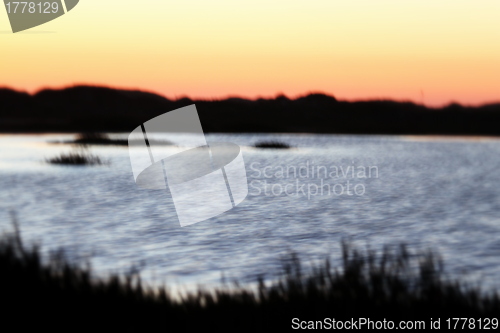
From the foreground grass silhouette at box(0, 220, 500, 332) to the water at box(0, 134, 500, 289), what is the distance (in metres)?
1.75

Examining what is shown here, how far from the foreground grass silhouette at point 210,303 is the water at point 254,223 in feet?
5.73

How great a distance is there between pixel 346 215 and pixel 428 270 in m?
8.90

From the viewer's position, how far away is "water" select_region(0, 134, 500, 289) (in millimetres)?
10000

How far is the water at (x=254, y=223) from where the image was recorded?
10000mm

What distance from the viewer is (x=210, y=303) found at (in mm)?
6109

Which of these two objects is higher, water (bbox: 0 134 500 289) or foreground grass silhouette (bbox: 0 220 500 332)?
foreground grass silhouette (bbox: 0 220 500 332)

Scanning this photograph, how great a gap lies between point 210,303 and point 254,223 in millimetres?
8312

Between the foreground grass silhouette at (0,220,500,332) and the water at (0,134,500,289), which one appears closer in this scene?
the foreground grass silhouette at (0,220,500,332)

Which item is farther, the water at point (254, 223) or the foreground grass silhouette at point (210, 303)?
the water at point (254, 223)

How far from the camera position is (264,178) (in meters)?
27.2

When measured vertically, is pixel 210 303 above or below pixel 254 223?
above

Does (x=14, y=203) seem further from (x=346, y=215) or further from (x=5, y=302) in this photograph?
(x=5, y=302)

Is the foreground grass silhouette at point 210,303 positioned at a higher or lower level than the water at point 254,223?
higher

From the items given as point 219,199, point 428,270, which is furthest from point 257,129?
point 428,270
